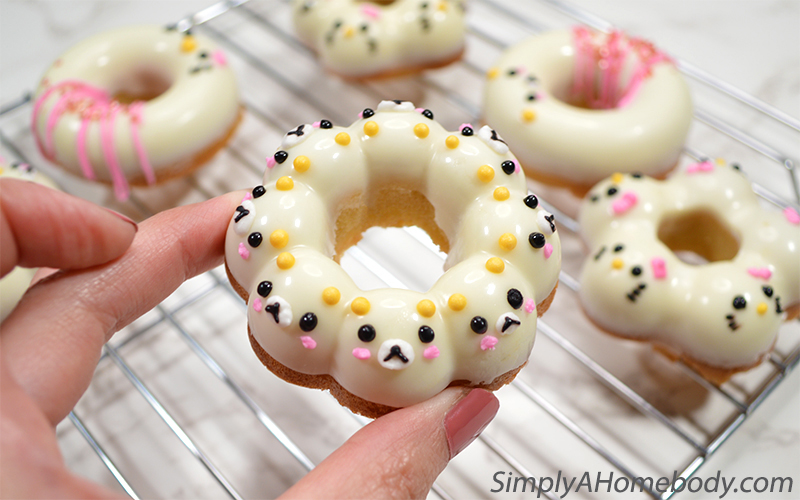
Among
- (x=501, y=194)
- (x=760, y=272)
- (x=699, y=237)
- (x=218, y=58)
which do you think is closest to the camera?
(x=501, y=194)

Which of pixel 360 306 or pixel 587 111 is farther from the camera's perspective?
pixel 587 111

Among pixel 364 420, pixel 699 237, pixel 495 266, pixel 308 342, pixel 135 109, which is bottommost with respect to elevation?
pixel 364 420

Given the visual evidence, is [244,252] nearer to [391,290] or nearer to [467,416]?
[391,290]

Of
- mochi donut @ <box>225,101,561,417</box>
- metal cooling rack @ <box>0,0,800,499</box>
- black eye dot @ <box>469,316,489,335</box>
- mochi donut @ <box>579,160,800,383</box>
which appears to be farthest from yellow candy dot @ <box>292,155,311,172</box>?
mochi donut @ <box>579,160,800,383</box>

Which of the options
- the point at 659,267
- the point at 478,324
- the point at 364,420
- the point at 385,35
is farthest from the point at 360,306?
the point at 385,35

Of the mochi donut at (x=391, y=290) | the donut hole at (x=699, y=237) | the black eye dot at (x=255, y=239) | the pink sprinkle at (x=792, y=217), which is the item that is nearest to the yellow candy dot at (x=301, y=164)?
the mochi donut at (x=391, y=290)

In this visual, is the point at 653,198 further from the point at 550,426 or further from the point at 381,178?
the point at 381,178

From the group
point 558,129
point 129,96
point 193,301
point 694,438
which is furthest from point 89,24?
point 694,438
